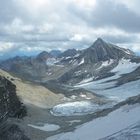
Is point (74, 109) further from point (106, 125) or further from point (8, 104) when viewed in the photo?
point (106, 125)

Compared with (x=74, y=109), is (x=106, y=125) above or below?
above

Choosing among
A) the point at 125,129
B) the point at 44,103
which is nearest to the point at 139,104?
the point at 125,129

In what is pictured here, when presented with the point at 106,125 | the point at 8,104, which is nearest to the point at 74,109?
the point at 8,104

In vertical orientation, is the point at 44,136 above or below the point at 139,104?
below

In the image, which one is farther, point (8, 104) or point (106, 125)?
point (8, 104)

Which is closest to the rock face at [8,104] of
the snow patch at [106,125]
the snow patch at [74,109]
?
the snow patch at [106,125]

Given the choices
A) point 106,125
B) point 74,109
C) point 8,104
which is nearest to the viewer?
point 106,125

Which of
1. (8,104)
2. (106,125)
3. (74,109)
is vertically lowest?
(74,109)

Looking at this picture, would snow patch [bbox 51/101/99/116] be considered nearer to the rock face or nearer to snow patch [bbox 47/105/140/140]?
the rock face

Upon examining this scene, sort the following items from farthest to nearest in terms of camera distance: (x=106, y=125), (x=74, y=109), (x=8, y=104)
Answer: (x=74, y=109) < (x=8, y=104) < (x=106, y=125)

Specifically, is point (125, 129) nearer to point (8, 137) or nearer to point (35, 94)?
point (8, 137)

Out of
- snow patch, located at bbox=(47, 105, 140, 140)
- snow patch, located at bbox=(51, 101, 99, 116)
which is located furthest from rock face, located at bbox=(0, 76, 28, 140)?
snow patch, located at bbox=(51, 101, 99, 116)
